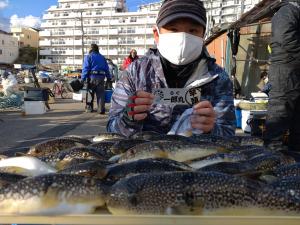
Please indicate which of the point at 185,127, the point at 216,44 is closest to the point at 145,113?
the point at 185,127

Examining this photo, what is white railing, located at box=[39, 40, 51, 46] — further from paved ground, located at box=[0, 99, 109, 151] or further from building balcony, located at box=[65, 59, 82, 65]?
paved ground, located at box=[0, 99, 109, 151]

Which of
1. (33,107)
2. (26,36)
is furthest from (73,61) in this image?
(33,107)

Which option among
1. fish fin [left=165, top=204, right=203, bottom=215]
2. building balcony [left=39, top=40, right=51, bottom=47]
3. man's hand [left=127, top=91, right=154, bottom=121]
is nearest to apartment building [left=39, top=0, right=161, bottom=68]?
building balcony [left=39, top=40, right=51, bottom=47]

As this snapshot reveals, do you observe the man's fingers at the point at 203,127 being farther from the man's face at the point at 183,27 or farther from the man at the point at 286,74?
the man at the point at 286,74

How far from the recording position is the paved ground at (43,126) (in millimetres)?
8641

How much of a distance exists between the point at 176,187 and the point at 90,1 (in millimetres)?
134905

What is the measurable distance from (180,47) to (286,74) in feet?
7.23

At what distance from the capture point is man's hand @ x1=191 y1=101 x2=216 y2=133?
2643 millimetres

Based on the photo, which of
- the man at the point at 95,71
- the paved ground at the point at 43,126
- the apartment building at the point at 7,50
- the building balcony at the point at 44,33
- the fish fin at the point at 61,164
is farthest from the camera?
the building balcony at the point at 44,33

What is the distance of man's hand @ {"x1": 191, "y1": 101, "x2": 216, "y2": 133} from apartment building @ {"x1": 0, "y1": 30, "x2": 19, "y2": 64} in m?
112

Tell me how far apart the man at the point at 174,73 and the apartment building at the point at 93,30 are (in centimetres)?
10196

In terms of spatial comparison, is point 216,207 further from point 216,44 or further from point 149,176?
point 216,44

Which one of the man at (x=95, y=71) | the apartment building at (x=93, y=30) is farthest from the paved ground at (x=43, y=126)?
the apartment building at (x=93, y=30)

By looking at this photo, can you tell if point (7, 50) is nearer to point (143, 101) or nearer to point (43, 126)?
point (43, 126)
